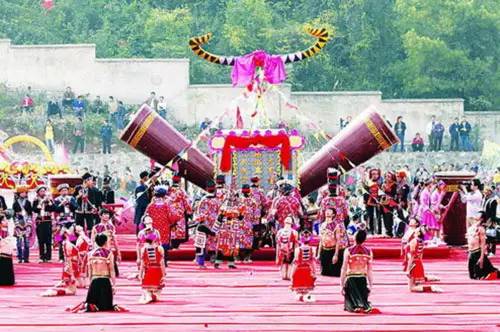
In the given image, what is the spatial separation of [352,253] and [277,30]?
42051 mm

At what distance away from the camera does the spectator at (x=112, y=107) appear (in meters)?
63.6

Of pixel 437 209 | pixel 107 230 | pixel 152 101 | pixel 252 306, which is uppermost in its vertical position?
pixel 152 101

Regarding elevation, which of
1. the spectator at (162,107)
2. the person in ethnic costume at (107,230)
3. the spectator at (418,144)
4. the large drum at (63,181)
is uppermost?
the spectator at (162,107)

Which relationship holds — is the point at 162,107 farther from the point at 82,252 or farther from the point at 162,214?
the point at 82,252

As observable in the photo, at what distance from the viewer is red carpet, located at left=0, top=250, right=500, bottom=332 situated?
24.8 metres

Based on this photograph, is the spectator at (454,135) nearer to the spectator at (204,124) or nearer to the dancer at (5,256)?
the spectator at (204,124)

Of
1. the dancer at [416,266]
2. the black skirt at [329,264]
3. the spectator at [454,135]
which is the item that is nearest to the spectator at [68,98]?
the spectator at [454,135]

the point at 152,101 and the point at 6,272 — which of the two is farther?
the point at 152,101

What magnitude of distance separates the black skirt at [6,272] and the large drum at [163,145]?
6968 millimetres

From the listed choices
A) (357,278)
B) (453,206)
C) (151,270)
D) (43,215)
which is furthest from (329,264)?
(453,206)

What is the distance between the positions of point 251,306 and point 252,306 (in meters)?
0.01

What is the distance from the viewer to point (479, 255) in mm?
30328

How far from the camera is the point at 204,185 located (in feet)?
121

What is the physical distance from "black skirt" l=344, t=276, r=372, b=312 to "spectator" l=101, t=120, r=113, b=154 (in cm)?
3595
